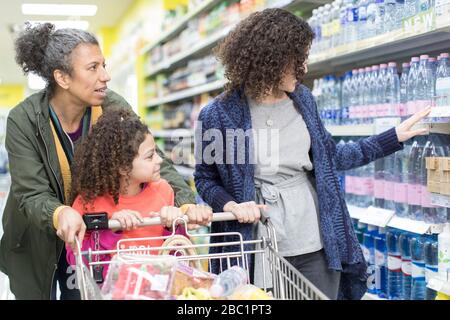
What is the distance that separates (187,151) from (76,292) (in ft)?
11.6

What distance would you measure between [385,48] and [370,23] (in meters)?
0.22

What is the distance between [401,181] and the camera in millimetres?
2822

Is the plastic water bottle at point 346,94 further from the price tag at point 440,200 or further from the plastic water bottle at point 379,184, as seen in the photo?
the price tag at point 440,200

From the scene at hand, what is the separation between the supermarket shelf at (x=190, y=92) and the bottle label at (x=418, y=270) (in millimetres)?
2088

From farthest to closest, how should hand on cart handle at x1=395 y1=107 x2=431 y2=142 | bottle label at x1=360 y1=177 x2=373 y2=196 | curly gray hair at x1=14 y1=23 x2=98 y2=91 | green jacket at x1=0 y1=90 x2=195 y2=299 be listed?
bottle label at x1=360 y1=177 x2=373 y2=196, hand on cart handle at x1=395 y1=107 x2=431 y2=142, curly gray hair at x1=14 y1=23 x2=98 y2=91, green jacket at x1=0 y1=90 x2=195 y2=299

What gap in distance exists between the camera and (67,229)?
144 cm

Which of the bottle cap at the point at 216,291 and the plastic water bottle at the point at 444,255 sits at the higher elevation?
the bottle cap at the point at 216,291

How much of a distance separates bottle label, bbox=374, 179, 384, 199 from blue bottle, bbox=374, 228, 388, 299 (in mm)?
198

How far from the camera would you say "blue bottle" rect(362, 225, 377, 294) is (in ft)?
8.98

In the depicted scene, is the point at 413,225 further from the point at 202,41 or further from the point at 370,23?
the point at 202,41

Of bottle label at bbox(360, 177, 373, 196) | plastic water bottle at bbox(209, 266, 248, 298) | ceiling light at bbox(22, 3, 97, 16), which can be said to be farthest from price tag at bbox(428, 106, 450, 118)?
ceiling light at bbox(22, 3, 97, 16)

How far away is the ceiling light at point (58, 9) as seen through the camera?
8.91 metres

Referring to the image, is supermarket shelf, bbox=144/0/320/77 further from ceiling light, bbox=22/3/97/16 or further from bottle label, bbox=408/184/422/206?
ceiling light, bbox=22/3/97/16

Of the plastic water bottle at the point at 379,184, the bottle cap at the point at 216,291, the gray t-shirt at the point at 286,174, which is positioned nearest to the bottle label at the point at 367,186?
the plastic water bottle at the point at 379,184
